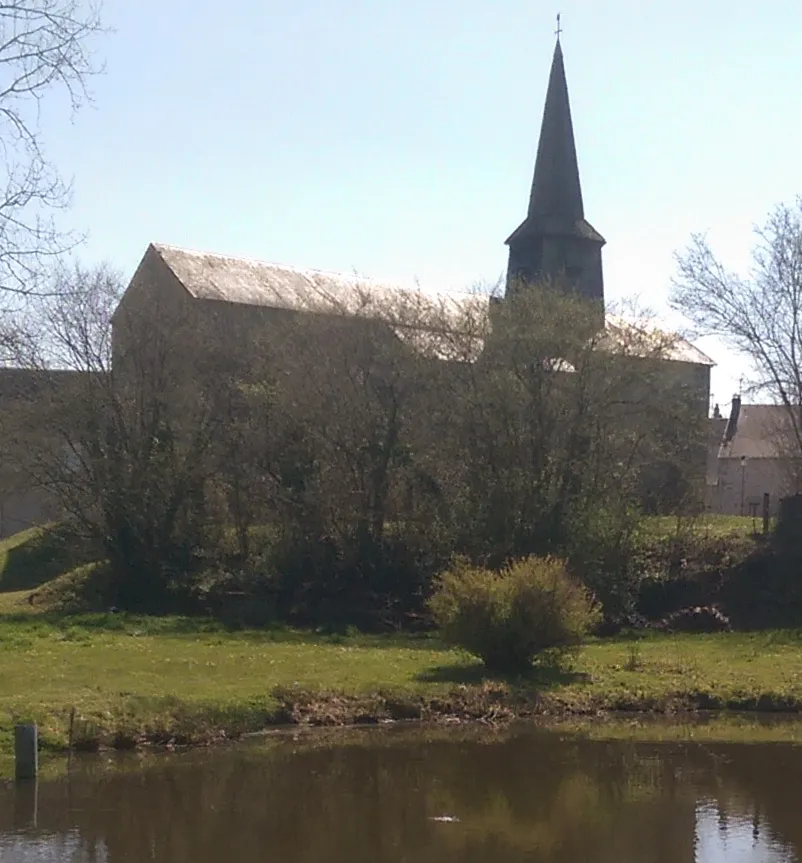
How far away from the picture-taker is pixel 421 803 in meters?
13.6

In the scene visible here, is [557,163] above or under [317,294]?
above

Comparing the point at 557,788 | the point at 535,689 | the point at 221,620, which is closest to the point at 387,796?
the point at 557,788

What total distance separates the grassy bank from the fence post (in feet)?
3.49

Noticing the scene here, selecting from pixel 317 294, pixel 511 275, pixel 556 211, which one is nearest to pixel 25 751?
pixel 317 294

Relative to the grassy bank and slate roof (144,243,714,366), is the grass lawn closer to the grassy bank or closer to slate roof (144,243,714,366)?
the grassy bank

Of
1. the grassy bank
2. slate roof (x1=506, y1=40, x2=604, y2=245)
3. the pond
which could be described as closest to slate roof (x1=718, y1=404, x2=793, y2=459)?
slate roof (x1=506, y1=40, x2=604, y2=245)

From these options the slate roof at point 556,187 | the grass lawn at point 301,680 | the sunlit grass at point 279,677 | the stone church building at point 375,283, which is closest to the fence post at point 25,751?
the grass lawn at point 301,680

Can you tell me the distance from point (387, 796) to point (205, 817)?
222cm

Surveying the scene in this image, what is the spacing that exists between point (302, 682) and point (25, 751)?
239 inches

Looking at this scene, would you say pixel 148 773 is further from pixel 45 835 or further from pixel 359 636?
pixel 359 636

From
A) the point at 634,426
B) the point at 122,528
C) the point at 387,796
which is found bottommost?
the point at 387,796

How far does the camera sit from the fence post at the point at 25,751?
13.8m

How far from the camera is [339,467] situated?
102ft

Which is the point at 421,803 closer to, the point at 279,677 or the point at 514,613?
the point at 279,677
